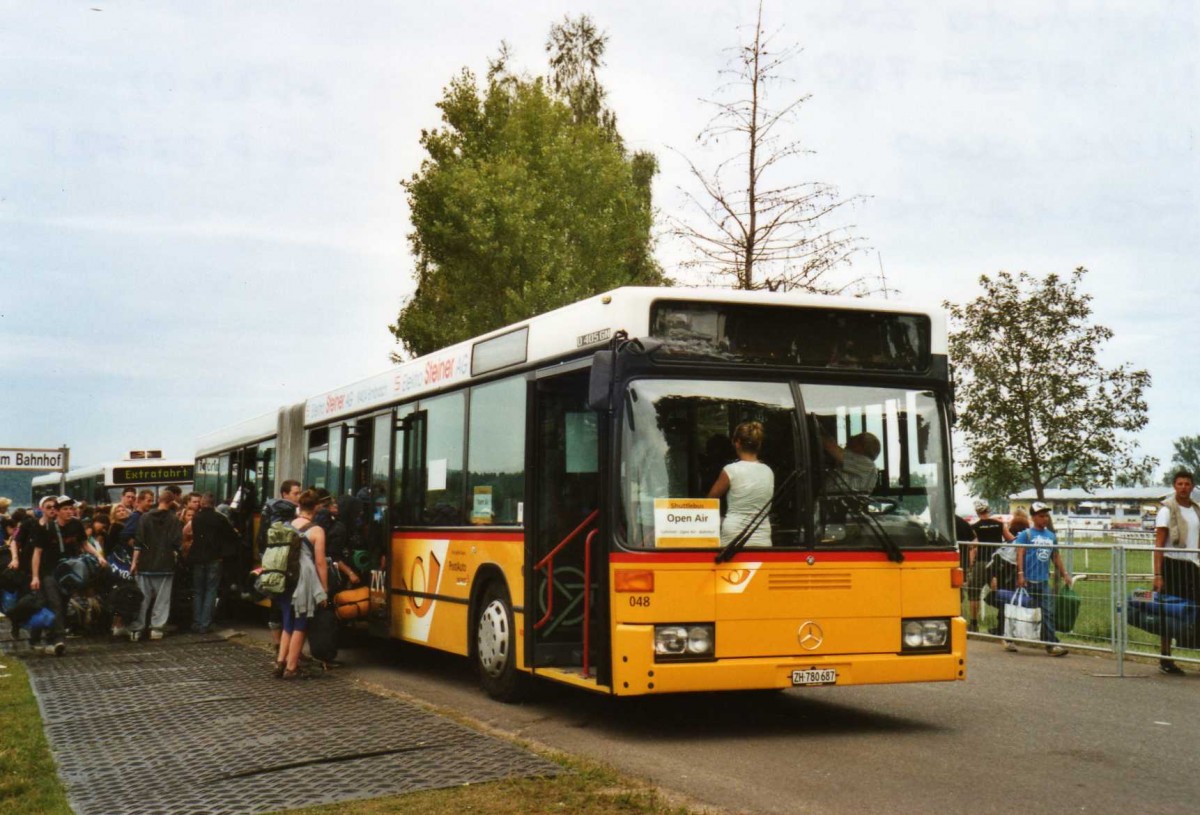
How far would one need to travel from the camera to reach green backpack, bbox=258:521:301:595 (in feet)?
42.2

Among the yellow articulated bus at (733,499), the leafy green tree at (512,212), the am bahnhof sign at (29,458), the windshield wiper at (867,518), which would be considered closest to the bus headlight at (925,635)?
the yellow articulated bus at (733,499)

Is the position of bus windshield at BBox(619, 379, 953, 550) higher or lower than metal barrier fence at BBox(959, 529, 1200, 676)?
higher

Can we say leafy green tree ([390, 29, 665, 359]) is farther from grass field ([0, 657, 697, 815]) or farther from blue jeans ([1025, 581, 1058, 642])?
grass field ([0, 657, 697, 815])

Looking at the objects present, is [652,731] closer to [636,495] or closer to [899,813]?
[636,495]

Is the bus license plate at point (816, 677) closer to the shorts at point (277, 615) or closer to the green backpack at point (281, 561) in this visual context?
the green backpack at point (281, 561)

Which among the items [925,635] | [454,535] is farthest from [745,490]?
[454,535]

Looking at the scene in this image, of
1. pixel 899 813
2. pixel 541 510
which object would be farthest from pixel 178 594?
pixel 899 813

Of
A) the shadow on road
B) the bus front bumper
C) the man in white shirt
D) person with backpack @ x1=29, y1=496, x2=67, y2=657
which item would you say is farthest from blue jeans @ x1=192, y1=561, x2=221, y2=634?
the man in white shirt

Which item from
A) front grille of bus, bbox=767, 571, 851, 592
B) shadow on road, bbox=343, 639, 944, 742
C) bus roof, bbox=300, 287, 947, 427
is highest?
bus roof, bbox=300, 287, 947, 427

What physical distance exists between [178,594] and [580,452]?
38.6 ft

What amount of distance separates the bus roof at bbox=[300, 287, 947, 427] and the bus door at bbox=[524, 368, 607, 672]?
37 cm

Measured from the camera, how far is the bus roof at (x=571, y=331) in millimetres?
9148

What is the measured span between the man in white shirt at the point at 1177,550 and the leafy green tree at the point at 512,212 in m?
20.7

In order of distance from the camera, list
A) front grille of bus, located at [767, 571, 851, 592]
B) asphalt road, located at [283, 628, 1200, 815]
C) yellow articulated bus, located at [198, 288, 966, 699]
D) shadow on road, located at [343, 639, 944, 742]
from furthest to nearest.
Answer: shadow on road, located at [343, 639, 944, 742]
front grille of bus, located at [767, 571, 851, 592]
yellow articulated bus, located at [198, 288, 966, 699]
asphalt road, located at [283, 628, 1200, 815]
